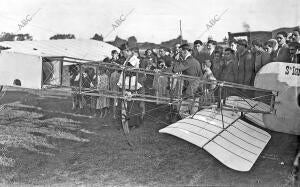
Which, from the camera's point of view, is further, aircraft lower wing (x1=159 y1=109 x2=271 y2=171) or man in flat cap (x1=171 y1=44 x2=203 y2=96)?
man in flat cap (x1=171 y1=44 x2=203 y2=96)

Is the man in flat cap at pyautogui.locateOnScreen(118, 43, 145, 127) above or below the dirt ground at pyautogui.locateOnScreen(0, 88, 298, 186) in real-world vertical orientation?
above

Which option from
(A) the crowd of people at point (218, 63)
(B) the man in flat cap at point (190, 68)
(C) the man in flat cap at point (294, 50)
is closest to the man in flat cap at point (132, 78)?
(A) the crowd of people at point (218, 63)

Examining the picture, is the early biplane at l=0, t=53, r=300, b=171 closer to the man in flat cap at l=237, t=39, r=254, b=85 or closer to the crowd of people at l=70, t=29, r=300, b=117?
the crowd of people at l=70, t=29, r=300, b=117

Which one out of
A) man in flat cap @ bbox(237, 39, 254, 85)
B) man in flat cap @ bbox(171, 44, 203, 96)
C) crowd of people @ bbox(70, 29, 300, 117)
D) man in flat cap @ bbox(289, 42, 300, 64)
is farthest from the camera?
man in flat cap @ bbox(237, 39, 254, 85)

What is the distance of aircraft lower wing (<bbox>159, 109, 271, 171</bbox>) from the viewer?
554cm

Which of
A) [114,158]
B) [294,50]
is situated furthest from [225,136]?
[294,50]

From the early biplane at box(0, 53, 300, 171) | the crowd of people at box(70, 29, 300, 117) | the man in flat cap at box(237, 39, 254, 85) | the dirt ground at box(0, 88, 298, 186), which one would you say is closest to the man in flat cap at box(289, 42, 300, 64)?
the crowd of people at box(70, 29, 300, 117)

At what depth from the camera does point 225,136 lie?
6305 mm

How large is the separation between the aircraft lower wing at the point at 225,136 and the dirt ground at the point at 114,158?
55 cm

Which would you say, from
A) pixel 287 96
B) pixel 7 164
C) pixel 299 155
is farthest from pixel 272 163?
pixel 7 164

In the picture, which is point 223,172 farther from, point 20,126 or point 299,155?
point 20,126

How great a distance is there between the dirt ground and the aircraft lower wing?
0.55 m

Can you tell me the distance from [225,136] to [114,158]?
259 centimetres

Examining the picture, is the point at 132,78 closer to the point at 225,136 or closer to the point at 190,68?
the point at 190,68
